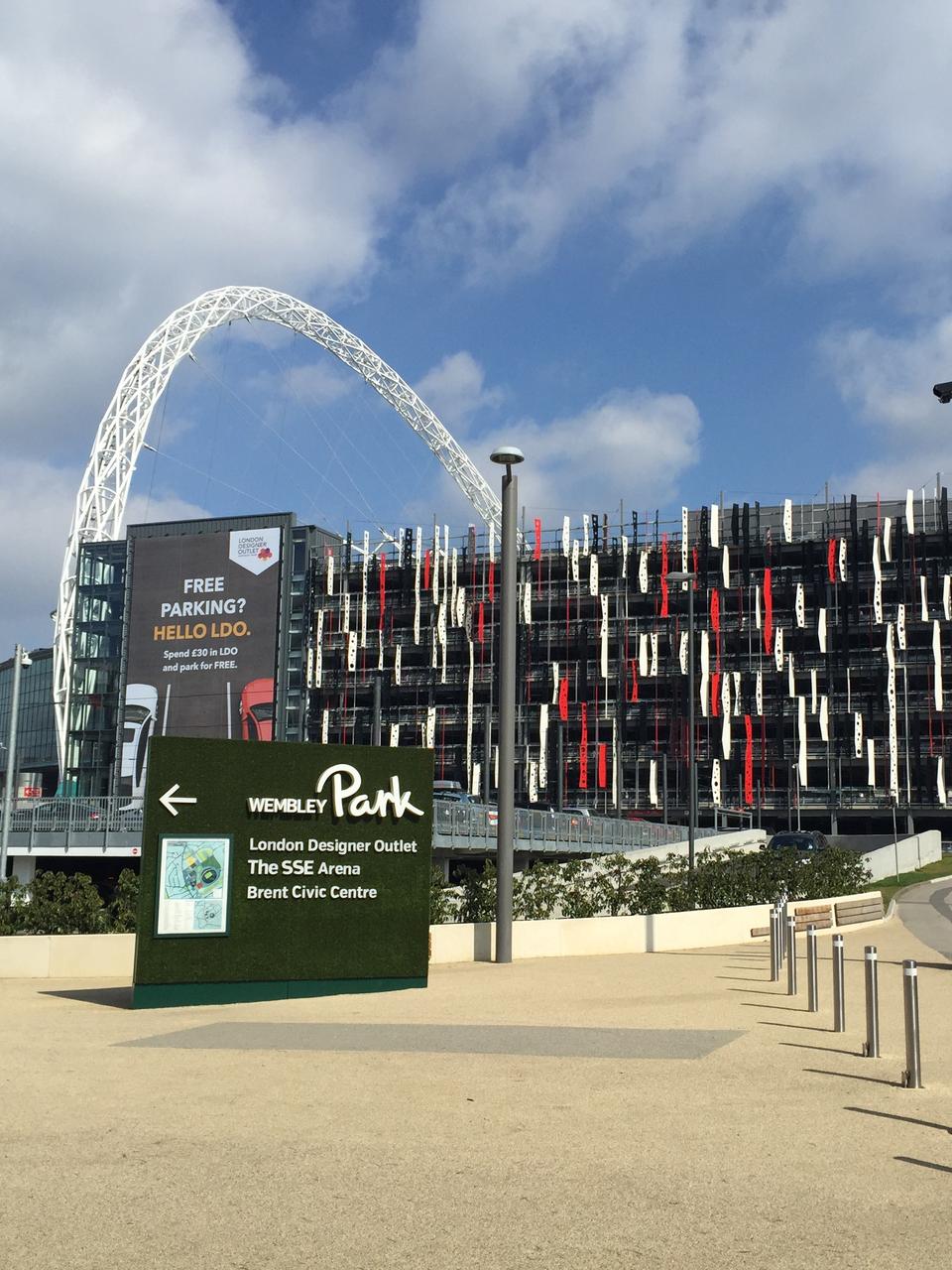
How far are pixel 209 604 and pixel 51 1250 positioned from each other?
97881 mm

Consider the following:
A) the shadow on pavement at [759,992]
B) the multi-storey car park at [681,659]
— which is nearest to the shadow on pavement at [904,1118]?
the shadow on pavement at [759,992]

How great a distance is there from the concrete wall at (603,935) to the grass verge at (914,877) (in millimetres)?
14389

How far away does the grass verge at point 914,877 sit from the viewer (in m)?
44.2

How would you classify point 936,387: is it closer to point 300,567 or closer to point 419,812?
point 419,812

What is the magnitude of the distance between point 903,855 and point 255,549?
190 ft

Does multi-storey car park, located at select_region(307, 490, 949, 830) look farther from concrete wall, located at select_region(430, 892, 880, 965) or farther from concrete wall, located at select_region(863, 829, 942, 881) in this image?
concrete wall, located at select_region(430, 892, 880, 965)

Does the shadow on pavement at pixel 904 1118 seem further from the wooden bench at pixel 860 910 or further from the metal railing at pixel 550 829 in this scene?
the metal railing at pixel 550 829

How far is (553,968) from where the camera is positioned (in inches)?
781

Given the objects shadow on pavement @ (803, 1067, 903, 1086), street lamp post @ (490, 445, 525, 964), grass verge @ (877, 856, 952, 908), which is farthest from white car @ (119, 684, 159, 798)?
shadow on pavement @ (803, 1067, 903, 1086)

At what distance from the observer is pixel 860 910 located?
2670 centimetres

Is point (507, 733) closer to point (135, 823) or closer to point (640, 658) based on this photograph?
point (135, 823)

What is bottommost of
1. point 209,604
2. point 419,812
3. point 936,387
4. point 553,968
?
point 553,968

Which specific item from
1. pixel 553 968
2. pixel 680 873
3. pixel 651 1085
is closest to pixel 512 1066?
pixel 651 1085

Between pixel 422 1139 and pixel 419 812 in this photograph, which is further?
pixel 419 812
